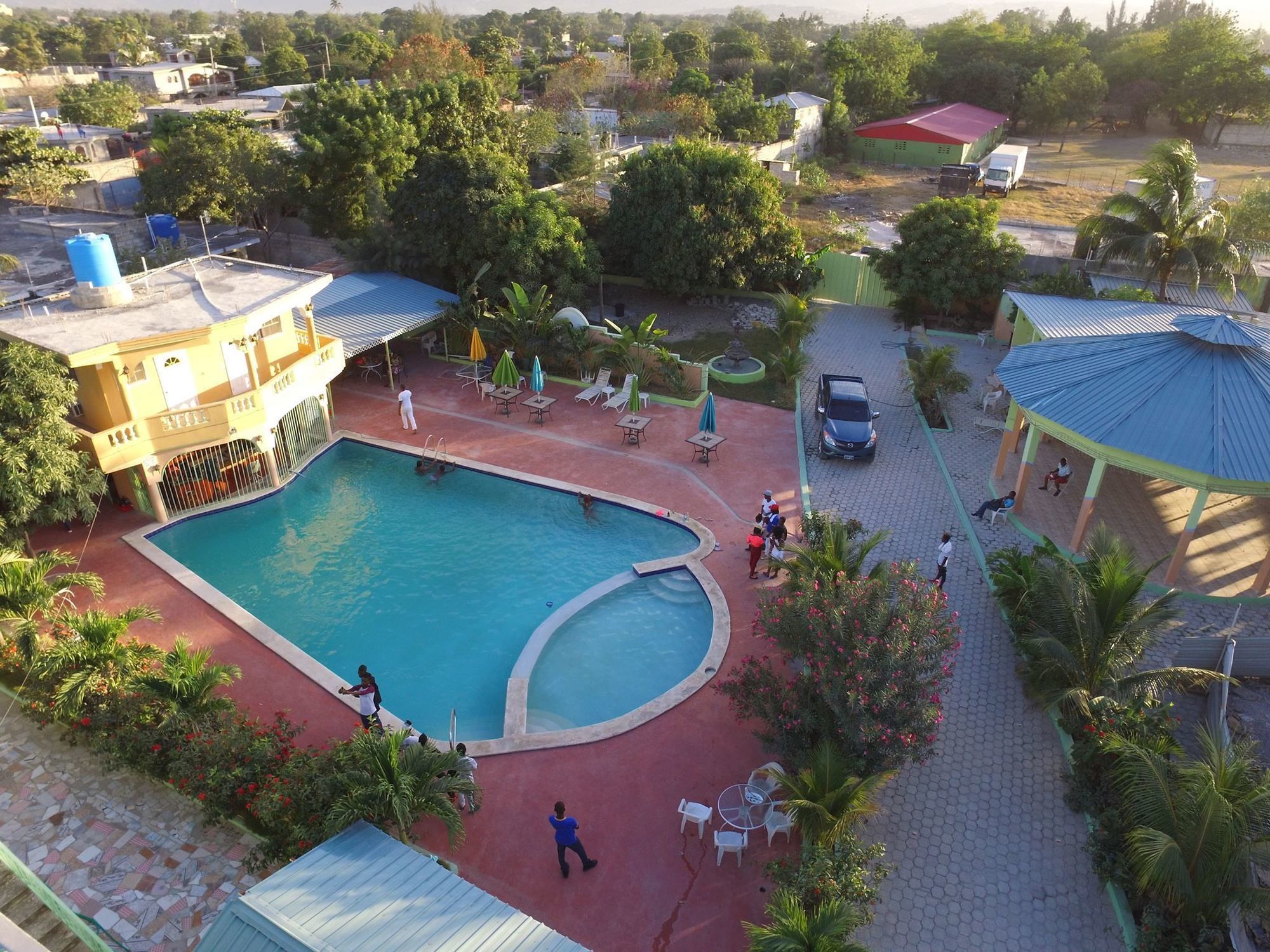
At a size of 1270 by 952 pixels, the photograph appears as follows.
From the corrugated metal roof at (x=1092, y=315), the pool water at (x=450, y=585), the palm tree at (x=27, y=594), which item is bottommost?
the pool water at (x=450, y=585)

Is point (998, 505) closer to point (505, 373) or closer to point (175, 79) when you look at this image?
point (505, 373)

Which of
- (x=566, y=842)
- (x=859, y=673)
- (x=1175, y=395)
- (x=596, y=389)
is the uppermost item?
(x=1175, y=395)

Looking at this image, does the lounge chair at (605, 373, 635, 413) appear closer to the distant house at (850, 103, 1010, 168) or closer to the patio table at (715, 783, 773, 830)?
the patio table at (715, 783, 773, 830)

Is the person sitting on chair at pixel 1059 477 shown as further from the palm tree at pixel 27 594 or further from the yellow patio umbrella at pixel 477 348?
the palm tree at pixel 27 594

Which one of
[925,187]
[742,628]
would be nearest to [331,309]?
[742,628]

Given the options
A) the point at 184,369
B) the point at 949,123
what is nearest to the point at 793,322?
the point at 184,369

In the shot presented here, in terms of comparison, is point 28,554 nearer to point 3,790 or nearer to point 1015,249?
point 3,790

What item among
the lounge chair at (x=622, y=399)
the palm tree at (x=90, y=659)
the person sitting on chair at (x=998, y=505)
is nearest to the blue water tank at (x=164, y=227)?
the lounge chair at (x=622, y=399)
